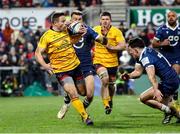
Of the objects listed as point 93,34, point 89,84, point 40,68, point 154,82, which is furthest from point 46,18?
point 154,82

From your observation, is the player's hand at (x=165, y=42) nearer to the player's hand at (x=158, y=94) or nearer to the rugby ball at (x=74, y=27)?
the rugby ball at (x=74, y=27)

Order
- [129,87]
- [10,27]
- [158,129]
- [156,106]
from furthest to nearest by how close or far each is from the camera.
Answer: [10,27] < [129,87] < [156,106] < [158,129]

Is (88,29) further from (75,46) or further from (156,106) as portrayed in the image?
(156,106)

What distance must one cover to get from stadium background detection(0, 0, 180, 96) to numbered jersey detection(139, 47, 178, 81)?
16914 mm

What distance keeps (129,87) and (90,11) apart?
5711 millimetres

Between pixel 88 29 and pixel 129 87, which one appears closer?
pixel 88 29

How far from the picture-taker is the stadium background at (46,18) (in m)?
32.2

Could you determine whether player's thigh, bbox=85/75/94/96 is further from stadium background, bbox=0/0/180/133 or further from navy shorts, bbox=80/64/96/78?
stadium background, bbox=0/0/180/133

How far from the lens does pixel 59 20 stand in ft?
49.8

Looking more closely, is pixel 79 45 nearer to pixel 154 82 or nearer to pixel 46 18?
pixel 154 82

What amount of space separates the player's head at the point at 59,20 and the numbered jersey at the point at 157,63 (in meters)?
1.73

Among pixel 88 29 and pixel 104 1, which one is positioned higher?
pixel 88 29

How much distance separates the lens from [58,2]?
3644 cm

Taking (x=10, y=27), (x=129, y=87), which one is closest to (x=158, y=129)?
(x=129, y=87)
